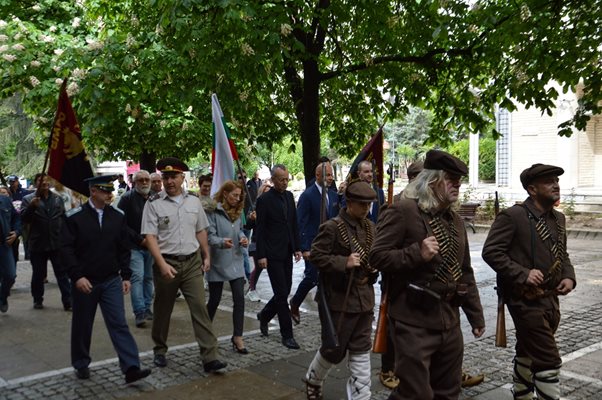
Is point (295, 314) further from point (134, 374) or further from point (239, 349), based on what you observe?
point (134, 374)

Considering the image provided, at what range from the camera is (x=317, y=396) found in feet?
16.5

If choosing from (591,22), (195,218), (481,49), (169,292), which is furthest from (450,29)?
(169,292)

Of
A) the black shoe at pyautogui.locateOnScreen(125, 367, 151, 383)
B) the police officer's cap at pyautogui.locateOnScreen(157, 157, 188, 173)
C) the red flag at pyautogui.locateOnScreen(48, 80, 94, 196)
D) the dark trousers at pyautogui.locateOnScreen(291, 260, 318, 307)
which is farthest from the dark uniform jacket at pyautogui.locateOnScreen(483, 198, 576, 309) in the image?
the red flag at pyautogui.locateOnScreen(48, 80, 94, 196)

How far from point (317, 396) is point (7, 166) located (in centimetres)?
3426

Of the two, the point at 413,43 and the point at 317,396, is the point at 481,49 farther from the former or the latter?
the point at 317,396

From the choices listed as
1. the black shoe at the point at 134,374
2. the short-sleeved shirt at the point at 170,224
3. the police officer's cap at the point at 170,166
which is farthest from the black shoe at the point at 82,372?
the police officer's cap at the point at 170,166

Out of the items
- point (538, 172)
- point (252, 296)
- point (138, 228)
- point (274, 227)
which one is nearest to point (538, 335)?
point (538, 172)

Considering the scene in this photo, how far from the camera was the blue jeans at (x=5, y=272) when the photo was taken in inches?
361

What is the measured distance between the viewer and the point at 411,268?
376 cm

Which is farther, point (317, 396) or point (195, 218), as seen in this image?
point (195, 218)

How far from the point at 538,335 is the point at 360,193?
1.62 meters

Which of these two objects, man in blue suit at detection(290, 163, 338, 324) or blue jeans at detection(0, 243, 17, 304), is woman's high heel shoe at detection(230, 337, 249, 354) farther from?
blue jeans at detection(0, 243, 17, 304)

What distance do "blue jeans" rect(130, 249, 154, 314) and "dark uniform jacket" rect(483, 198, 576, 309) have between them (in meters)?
4.87

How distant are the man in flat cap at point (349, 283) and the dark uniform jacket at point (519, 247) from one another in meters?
0.92
